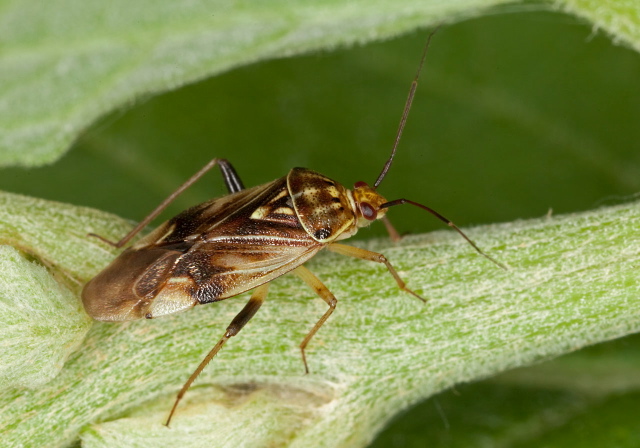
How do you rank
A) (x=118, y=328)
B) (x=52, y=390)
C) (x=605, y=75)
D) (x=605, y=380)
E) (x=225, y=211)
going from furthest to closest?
(x=605, y=75) → (x=225, y=211) → (x=605, y=380) → (x=118, y=328) → (x=52, y=390)

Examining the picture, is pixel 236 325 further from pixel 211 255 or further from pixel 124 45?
pixel 124 45

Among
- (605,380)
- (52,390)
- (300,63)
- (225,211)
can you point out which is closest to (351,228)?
(225,211)

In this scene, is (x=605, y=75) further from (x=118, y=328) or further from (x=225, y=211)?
(x=118, y=328)

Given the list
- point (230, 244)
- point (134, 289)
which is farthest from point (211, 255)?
point (134, 289)

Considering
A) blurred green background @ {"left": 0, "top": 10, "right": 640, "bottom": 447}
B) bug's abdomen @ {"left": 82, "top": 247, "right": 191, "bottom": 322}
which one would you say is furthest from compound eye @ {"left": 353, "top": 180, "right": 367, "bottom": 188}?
bug's abdomen @ {"left": 82, "top": 247, "right": 191, "bottom": 322}

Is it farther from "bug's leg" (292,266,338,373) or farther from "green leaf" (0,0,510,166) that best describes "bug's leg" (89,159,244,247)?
"bug's leg" (292,266,338,373)

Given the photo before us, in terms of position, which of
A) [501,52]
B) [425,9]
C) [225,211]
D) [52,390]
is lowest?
[52,390]

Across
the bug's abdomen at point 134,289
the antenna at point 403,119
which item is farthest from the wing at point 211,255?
the antenna at point 403,119
